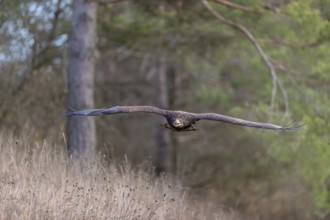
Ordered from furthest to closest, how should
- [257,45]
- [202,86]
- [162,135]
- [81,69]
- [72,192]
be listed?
[162,135]
[202,86]
[257,45]
[81,69]
[72,192]

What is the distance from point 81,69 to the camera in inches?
540

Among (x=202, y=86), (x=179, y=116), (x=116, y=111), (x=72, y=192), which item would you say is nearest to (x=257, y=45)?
(x=179, y=116)

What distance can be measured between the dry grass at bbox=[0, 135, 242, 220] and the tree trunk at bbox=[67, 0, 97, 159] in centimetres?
269

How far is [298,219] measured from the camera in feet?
64.3

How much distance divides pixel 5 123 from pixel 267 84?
5.51m

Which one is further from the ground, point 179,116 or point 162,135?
point 179,116

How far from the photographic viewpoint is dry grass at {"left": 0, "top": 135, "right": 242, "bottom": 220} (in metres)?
8.76

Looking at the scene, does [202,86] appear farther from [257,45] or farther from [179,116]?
[179,116]

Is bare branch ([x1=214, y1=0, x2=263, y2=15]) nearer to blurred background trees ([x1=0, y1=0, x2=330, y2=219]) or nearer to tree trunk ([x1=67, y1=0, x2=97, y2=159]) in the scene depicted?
blurred background trees ([x1=0, y1=0, x2=330, y2=219])

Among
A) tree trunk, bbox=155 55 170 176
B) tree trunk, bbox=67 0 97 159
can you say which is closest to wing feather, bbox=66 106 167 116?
tree trunk, bbox=67 0 97 159

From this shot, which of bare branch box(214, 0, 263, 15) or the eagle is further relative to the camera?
bare branch box(214, 0, 263, 15)

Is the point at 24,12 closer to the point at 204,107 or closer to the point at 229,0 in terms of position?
the point at 229,0

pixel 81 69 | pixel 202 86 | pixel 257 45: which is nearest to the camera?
pixel 81 69

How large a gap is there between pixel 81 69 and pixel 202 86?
267 inches
